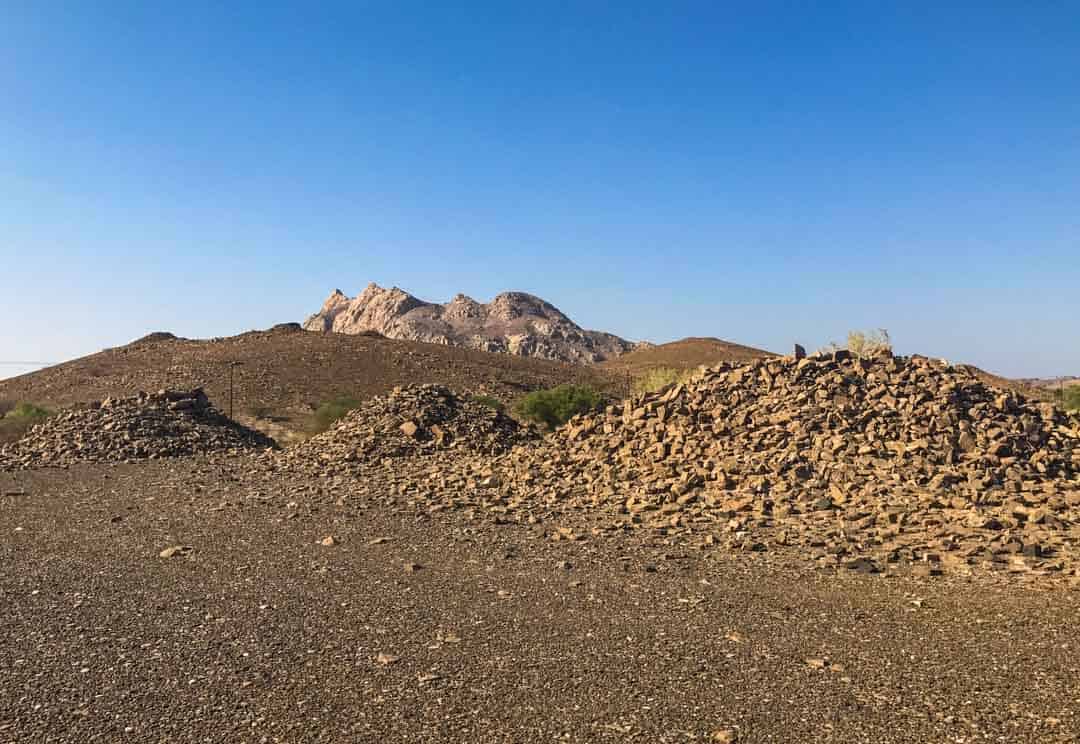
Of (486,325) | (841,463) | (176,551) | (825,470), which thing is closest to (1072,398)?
(841,463)

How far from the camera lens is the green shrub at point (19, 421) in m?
27.0

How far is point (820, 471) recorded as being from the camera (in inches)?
500

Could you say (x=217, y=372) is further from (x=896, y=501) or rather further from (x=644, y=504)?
(x=896, y=501)

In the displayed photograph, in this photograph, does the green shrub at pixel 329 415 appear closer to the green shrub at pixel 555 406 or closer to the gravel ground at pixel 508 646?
the green shrub at pixel 555 406

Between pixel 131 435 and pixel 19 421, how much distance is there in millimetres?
9877

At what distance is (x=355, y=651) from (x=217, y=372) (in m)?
39.1

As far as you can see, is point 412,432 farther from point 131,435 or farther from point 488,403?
point 131,435

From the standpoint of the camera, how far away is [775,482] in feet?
41.2

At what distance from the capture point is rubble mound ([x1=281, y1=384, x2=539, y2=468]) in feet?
61.9

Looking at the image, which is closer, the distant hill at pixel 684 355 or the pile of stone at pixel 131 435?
the pile of stone at pixel 131 435

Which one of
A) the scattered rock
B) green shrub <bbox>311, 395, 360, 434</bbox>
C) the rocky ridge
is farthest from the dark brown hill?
the scattered rock

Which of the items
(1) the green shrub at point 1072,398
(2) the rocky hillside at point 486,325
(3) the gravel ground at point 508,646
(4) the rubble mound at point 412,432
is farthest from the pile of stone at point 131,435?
(2) the rocky hillside at point 486,325

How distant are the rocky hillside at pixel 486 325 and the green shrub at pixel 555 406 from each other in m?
54.3

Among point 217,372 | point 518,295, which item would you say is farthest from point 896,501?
point 518,295
